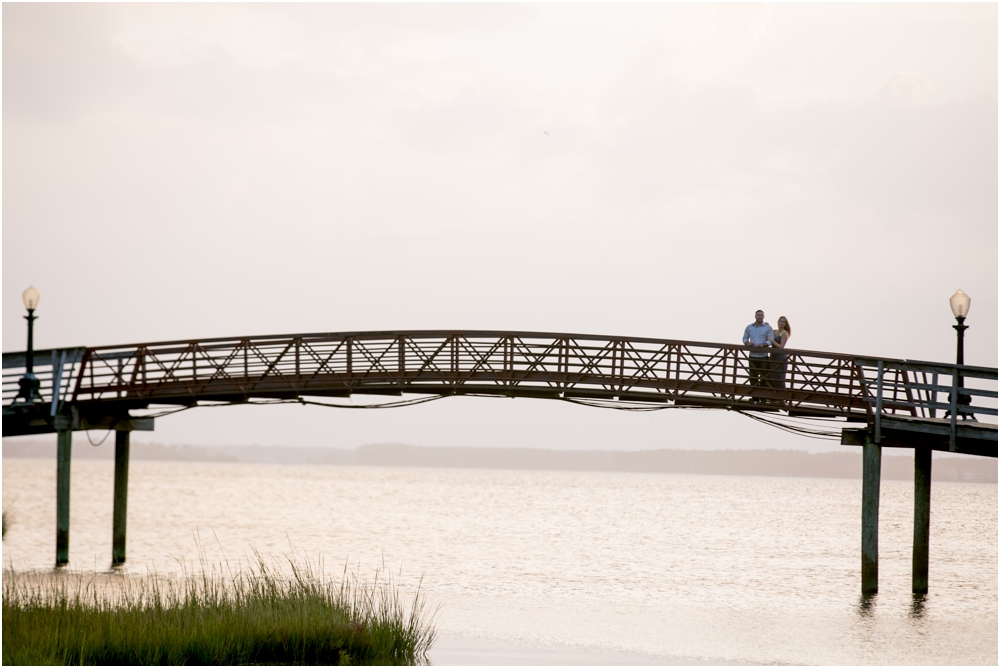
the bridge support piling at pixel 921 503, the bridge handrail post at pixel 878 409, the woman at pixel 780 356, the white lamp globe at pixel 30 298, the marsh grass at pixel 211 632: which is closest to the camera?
the marsh grass at pixel 211 632

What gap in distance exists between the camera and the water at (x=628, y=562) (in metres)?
20.0

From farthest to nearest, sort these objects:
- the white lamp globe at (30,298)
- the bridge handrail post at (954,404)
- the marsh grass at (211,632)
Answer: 1. the white lamp globe at (30,298)
2. the bridge handrail post at (954,404)
3. the marsh grass at (211,632)

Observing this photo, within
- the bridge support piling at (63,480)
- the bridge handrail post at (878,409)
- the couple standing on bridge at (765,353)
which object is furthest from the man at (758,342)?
the bridge support piling at (63,480)

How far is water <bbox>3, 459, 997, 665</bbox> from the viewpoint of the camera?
20.0 metres

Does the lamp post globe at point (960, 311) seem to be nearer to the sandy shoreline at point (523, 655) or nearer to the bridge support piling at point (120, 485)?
the sandy shoreline at point (523, 655)

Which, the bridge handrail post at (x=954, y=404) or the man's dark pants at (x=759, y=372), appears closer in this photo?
the bridge handrail post at (x=954, y=404)

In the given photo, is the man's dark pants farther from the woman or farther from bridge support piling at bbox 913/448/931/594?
bridge support piling at bbox 913/448/931/594

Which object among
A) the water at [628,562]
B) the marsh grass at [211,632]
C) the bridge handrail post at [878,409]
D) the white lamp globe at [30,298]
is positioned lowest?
the water at [628,562]

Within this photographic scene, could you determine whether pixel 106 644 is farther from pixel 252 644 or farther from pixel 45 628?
pixel 252 644

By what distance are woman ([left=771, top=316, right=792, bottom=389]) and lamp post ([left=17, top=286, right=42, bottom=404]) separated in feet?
54.1

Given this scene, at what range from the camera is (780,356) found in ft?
74.7

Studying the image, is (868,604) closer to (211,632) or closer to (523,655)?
(523,655)

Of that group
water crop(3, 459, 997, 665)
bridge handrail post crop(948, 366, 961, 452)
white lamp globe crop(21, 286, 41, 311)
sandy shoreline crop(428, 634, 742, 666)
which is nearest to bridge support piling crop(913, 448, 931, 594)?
water crop(3, 459, 997, 665)

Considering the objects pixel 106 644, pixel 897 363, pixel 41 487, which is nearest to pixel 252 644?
pixel 106 644
